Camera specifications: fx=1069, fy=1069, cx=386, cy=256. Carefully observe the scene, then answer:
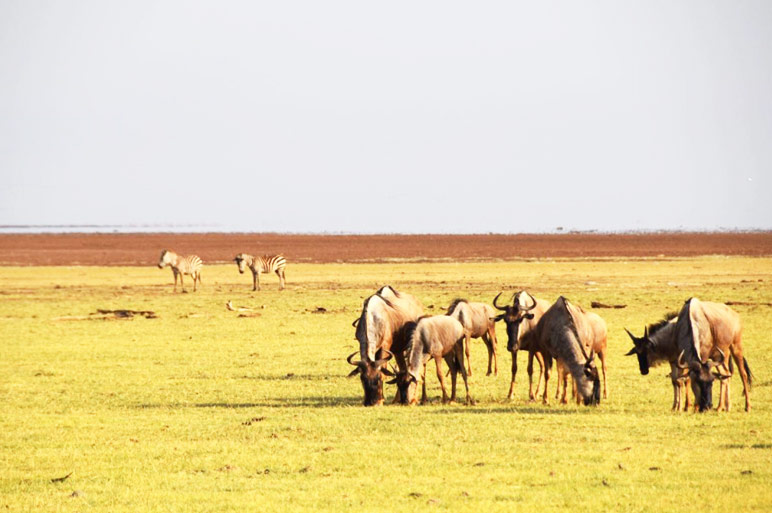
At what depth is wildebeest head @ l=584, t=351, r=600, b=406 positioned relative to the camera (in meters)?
16.7

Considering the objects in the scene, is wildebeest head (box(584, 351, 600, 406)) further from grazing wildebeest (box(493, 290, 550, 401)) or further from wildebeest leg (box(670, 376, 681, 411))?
grazing wildebeest (box(493, 290, 550, 401))

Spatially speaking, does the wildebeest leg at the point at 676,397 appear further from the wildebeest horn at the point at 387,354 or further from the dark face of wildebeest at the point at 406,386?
the wildebeest horn at the point at 387,354

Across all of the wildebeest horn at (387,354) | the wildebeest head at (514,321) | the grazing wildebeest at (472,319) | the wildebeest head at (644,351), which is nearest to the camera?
the wildebeest head at (644,351)

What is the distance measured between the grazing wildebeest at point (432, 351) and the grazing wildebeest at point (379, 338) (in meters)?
0.34

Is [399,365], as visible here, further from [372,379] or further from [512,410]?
[512,410]

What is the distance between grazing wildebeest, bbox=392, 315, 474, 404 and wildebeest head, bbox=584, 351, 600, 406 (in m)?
2.02

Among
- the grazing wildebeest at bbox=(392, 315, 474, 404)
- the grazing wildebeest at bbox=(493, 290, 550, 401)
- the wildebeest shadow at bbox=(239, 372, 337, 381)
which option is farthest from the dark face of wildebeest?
the wildebeest shadow at bbox=(239, 372, 337, 381)

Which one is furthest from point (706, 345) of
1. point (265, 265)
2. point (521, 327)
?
point (265, 265)

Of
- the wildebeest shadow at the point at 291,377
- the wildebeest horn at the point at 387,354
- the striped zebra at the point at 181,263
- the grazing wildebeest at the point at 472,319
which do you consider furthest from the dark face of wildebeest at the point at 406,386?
the striped zebra at the point at 181,263

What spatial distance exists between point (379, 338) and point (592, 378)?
3.81m

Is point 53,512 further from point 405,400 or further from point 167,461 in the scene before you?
point 405,400

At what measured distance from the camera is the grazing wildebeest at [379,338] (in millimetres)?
17656

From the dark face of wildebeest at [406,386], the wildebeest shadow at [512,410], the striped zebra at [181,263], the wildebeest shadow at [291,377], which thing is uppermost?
the striped zebra at [181,263]

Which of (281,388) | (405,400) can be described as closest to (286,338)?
(281,388)
